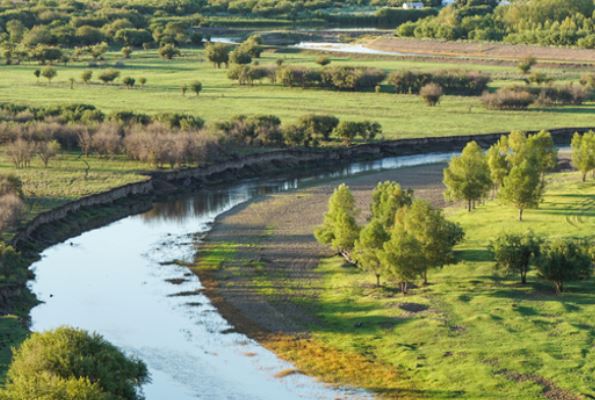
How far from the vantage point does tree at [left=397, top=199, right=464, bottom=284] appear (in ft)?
178

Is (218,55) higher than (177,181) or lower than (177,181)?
higher

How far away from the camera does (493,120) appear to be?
114m

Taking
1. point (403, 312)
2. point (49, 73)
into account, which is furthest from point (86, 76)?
point (403, 312)

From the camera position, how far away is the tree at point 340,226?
198 ft

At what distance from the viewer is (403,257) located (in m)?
53.4

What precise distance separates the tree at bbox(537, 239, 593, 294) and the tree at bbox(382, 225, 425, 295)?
5.84 meters

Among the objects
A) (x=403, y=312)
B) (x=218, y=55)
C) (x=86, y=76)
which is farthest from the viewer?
(x=218, y=55)

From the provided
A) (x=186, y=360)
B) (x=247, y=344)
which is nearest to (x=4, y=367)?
(x=186, y=360)

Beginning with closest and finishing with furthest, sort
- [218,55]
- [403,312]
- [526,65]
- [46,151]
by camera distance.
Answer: [403,312] < [46,151] < [526,65] < [218,55]

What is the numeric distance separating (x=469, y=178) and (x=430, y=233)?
55.8 ft

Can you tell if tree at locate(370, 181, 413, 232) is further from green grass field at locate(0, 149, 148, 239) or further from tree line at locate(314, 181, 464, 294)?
green grass field at locate(0, 149, 148, 239)

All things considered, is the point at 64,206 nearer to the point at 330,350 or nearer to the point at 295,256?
the point at 295,256

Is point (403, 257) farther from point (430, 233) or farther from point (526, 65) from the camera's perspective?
point (526, 65)

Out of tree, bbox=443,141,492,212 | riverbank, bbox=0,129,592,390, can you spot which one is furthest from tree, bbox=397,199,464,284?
tree, bbox=443,141,492,212
